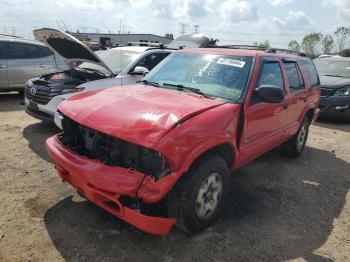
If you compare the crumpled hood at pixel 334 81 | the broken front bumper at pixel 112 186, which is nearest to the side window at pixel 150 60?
the broken front bumper at pixel 112 186

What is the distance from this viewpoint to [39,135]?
6379mm

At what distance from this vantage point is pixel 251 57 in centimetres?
431

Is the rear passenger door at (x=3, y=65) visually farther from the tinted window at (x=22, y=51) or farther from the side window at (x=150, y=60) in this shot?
the side window at (x=150, y=60)

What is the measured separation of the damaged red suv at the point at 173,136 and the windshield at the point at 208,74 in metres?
0.01

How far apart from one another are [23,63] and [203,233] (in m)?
8.26

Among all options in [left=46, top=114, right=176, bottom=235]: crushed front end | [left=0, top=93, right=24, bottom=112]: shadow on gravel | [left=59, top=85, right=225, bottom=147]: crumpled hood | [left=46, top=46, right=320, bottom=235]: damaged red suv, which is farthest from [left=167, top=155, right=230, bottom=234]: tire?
[left=0, top=93, right=24, bottom=112]: shadow on gravel

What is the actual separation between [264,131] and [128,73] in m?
3.36

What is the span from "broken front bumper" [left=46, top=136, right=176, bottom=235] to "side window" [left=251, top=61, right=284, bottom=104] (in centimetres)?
175

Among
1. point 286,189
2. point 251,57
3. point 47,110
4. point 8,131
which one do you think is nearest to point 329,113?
point 286,189

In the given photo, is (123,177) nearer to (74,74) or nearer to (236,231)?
(236,231)

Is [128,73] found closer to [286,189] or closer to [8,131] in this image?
[8,131]

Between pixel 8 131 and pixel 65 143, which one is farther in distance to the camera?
pixel 8 131

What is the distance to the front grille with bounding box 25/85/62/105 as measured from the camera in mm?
6281

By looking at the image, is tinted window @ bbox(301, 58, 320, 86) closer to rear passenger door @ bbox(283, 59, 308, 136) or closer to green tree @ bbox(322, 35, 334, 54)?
rear passenger door @ bbox(283, 59, 308, 136)
